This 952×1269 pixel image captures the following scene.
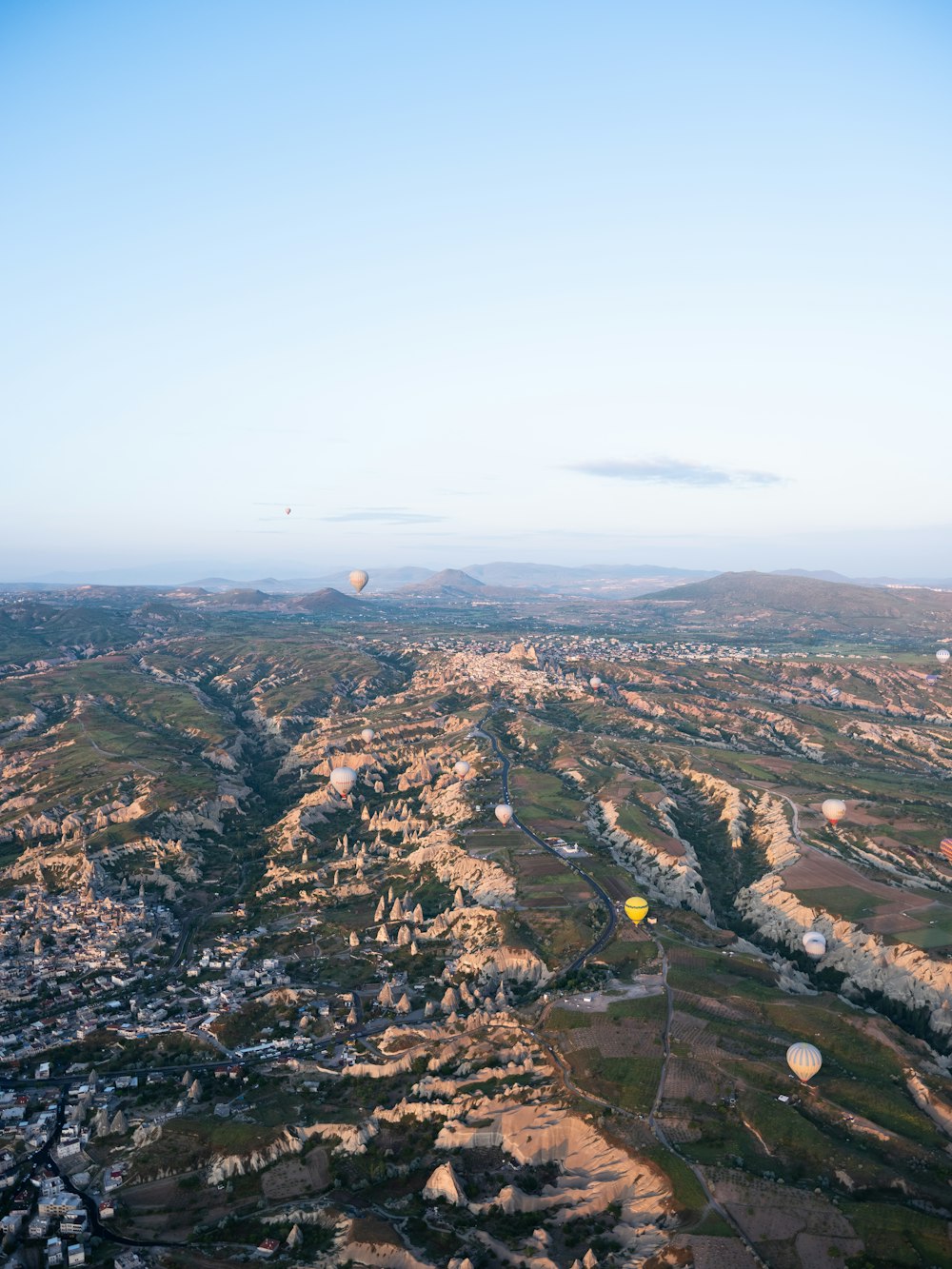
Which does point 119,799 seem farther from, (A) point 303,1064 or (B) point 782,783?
(B) point 782,783

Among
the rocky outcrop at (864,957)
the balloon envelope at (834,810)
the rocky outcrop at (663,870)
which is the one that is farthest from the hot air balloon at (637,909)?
the balloon envelope at (834,810)

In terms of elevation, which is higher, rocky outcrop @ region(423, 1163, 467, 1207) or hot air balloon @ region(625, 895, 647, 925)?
hot air balloon @ region(625, 895, 647, 925)

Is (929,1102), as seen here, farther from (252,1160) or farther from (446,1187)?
(252,1160)

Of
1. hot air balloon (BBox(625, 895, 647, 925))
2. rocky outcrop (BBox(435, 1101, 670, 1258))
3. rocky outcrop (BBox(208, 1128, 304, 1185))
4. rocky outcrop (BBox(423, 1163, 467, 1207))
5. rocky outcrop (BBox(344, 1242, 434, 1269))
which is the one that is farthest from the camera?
hot air balloon (BBox(625, 895, 647, 925))

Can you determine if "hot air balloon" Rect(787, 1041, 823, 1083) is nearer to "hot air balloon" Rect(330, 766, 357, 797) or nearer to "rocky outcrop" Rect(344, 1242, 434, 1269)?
"rocky outcrop" Rect(344, 1242, 434, 1269)

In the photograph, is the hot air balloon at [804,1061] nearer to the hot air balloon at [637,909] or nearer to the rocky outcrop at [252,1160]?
the hot air balloon at [637,909]

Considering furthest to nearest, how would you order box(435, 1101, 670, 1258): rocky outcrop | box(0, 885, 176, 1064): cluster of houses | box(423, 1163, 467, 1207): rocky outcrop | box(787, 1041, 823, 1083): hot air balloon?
1. box(0, 885, 176, 1064): cluster of houses
2. box(787, 1041, 823, 1083): hot air balloon
3. box(423, 1163, 467, 1207): rocky outcrop
4. box(435, 1101, 670, 1258): rocky outcrop

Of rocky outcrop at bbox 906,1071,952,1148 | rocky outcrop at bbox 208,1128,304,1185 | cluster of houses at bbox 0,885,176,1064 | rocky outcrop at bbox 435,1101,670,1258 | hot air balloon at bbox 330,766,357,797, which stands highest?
hot air balloon at bbox 330,766,357,797

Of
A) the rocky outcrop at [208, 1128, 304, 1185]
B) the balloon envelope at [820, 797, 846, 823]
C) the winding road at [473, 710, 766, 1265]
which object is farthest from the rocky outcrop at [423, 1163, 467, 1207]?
the balloon envelope at [820, 797, 846, 823]

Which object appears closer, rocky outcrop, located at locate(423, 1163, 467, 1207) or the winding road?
the winding road
